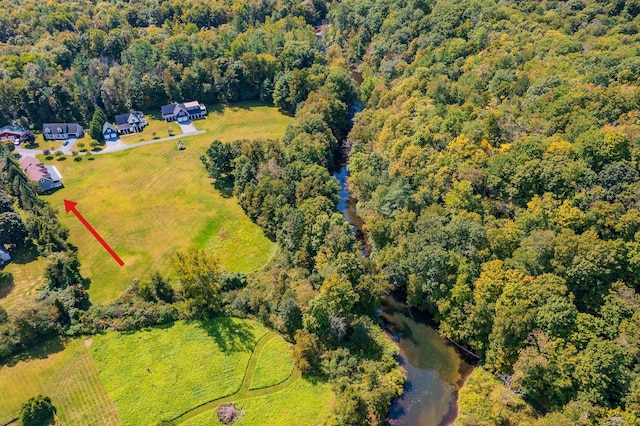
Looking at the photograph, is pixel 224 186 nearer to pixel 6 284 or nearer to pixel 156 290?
pixel 156 290

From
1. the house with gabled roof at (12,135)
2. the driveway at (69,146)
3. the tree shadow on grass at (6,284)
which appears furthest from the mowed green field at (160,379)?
the house with gabled roof at (12,135)

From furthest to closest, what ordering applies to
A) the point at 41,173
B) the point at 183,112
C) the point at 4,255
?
the point at 183,112
the point at 41,173
the point at 4,255

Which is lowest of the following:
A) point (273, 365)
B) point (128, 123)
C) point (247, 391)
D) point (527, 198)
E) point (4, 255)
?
point (247, 391)

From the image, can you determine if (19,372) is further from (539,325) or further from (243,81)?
(243,81)

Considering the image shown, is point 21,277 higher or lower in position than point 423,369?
lower

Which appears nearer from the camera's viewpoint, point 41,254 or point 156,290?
point 156,290

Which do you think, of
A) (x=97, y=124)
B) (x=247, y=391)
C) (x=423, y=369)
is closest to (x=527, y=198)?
(x=423, y=369)
